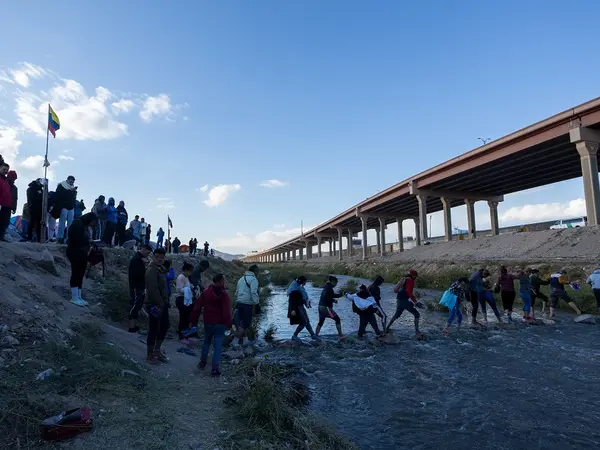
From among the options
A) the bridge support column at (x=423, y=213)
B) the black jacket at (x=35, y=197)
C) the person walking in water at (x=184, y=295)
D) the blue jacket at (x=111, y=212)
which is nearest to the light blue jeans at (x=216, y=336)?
the person walking in water at (x=184, y=295)

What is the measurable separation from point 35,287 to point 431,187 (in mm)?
47812

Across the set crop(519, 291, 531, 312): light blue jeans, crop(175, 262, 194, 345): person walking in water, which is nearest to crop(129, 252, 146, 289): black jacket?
crop(175, 262, 194, 345): person walking in water

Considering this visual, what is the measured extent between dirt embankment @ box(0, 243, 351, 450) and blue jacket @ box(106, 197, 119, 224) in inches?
278

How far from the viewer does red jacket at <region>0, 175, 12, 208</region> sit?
8398 mm

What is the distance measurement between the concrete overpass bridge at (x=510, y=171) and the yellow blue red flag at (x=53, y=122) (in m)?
32.9

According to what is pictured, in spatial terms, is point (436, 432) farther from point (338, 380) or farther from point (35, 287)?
point (35, 287)

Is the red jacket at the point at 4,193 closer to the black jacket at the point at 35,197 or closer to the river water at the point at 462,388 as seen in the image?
the black jacket at the point at 35,197

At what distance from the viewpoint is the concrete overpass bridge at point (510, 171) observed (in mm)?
27844

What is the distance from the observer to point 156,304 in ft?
21.4

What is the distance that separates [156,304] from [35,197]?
7.68m

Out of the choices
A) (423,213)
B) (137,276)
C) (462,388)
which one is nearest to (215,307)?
(137,276)

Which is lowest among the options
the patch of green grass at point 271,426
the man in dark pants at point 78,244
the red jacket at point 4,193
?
the patch of green grass at point 271,426

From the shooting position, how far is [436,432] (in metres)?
5.10

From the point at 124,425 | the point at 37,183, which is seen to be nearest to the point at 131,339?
the point at 124,425
